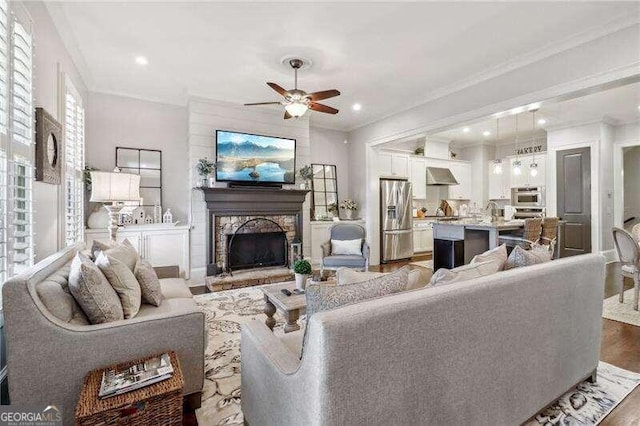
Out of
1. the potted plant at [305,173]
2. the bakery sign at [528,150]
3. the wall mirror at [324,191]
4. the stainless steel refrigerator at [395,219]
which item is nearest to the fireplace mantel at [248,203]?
the potted plant at [305,173]

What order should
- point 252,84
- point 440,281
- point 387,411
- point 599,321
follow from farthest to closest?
point 252,84 → point 599,321 → point 440,281 → point 387,411

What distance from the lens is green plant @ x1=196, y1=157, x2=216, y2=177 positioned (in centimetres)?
464

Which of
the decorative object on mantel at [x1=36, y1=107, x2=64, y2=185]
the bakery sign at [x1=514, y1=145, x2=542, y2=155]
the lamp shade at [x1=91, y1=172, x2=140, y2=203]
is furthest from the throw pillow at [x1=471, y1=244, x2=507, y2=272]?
the bakery sign at [x1=514, y1=145, x2=542, y2=155]

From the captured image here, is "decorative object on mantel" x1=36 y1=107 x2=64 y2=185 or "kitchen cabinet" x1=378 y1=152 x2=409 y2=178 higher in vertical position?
"kitchen cabinet" x1=378 y1=152 x2=409 y2=178

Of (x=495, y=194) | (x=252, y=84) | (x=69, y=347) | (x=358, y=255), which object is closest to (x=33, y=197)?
(x=69, y=347)

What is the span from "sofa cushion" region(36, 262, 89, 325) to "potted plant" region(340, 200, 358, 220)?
195 inches

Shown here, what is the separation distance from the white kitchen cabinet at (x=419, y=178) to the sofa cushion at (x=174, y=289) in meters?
5.65

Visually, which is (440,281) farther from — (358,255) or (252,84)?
(252,84)

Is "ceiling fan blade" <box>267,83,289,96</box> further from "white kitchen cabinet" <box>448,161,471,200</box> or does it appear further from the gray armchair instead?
"white kitchen cabinet" <box>448,161,471,200</box>

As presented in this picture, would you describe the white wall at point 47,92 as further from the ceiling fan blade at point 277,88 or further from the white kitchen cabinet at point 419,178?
the white kitchen cabinet at point 419,178

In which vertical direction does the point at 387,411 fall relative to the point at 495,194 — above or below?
below

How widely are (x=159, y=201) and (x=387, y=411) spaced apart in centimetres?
475

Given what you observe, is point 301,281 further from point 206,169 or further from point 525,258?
point 206,169

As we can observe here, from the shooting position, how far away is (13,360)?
1360mm
